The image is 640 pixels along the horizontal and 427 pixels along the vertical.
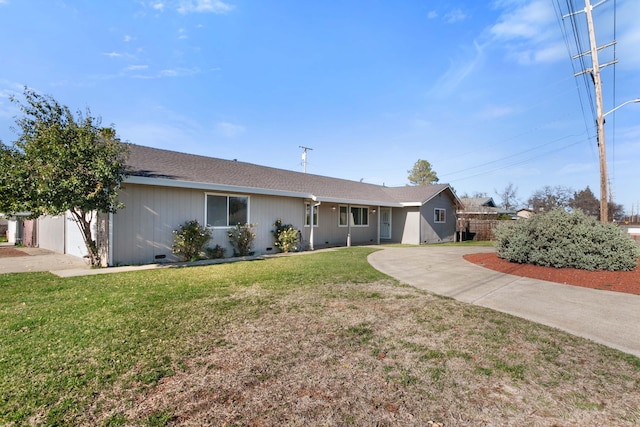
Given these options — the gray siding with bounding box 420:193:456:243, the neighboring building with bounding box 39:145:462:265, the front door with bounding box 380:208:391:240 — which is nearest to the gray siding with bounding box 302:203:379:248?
the neighboring building with bounding box 39:145:462:265

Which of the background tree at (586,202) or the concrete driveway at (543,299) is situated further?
the background tree at (586,202)

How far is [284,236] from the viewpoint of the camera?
512 inches

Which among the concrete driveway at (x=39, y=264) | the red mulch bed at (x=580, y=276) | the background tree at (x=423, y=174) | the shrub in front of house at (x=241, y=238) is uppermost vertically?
the background tree at (x=423, y=174)

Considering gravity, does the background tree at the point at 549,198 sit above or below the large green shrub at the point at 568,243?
above

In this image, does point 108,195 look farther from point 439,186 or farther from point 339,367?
point 439,186

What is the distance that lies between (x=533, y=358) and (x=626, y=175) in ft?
105

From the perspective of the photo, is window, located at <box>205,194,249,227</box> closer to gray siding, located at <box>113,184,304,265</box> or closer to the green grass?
gray siding, located at <box>113,184,304,265</box>

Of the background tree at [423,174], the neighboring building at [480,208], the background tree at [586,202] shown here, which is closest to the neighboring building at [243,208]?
the neighboring building at [480,208]

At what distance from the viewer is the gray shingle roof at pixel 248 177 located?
1059 centimetres

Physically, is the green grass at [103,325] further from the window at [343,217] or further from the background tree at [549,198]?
the background tree at [549,198]

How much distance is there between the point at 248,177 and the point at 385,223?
1019 centimetres

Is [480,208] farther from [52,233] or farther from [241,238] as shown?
[52,233]

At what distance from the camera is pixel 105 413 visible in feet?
7.38

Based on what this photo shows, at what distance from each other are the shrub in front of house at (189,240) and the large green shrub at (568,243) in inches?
404
